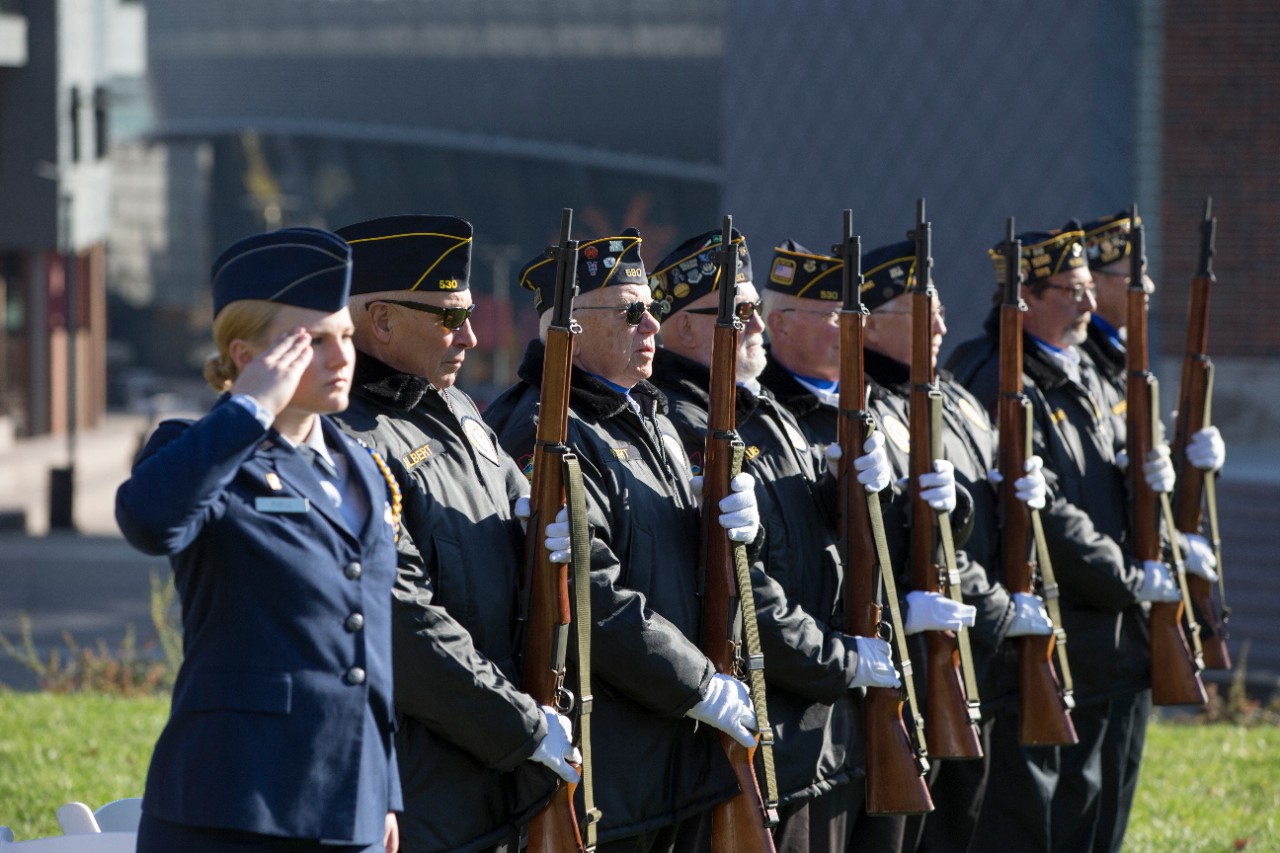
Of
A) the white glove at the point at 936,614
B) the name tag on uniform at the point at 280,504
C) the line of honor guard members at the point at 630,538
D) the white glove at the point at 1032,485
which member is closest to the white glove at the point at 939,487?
the line of honor guard members at the point at 630,538

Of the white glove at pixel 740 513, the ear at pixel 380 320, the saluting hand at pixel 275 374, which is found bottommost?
the white glove at pixel 740 513

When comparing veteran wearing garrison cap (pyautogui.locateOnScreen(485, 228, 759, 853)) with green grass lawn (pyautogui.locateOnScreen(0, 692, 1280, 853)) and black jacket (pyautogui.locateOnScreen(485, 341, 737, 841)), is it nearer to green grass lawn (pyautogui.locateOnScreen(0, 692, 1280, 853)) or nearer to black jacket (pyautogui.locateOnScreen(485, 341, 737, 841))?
black jacket (pyautogui.locateOnScreen(485, 341, 737, 841))

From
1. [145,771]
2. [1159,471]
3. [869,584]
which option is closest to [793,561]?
[869,584]

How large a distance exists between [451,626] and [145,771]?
3.84 metres

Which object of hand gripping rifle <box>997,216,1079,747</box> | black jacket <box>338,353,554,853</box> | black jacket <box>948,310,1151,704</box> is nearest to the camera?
black jacket <box>338,353,554,853</box>

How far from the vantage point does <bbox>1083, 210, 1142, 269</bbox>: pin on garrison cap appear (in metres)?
6.73

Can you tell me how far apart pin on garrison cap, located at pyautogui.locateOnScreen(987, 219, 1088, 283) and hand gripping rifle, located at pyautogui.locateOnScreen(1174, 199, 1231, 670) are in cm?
70

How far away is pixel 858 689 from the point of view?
4723 millimetres

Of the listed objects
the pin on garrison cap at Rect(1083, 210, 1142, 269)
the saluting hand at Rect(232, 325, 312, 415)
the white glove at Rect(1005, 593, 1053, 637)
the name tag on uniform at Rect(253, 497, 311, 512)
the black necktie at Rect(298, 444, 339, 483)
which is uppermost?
the pin on garrison cap at Rect(1083, 210, 1142, 269)

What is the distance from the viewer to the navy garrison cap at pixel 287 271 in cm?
285

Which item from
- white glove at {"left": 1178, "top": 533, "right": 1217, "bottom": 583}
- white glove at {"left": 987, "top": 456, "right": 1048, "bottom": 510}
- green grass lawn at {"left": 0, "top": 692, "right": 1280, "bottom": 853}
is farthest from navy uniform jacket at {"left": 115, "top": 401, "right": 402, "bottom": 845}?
white glove at {"left": 1178, "top": 533, "right": 1217, "bottom": 583}

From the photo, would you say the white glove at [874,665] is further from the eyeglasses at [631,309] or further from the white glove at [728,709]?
the eyeglasses at [631,309]

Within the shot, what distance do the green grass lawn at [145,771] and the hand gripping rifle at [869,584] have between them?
2035 mm

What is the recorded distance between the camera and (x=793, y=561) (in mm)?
4684
